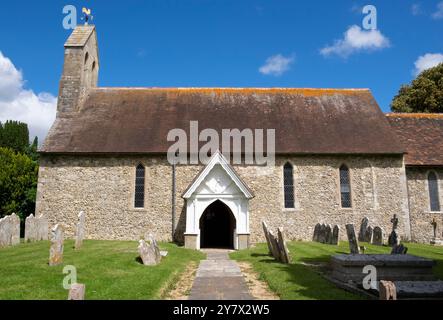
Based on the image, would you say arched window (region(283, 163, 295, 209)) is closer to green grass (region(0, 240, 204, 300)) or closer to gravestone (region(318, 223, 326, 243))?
gravestone (region(318, 223, 326, 243))

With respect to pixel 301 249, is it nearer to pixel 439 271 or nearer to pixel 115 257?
pixel 439 271

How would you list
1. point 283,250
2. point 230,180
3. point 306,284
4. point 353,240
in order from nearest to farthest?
point 306,284 < point 283,250 < point 353,240 < point 230,180

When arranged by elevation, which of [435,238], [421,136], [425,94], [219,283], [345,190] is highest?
[425,94]

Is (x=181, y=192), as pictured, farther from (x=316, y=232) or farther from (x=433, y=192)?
(x=433, y=192)

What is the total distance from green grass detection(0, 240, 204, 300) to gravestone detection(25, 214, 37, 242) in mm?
4283

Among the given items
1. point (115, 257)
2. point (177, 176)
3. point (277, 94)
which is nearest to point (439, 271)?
point (115, 257)

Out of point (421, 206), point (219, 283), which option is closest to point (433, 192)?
point (421, 206)

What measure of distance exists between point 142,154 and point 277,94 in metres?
10.4

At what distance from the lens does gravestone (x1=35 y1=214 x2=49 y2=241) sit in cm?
1786

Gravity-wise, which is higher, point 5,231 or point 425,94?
point 425,94

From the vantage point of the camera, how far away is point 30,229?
17.3 m

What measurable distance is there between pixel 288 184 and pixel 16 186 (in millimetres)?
22166

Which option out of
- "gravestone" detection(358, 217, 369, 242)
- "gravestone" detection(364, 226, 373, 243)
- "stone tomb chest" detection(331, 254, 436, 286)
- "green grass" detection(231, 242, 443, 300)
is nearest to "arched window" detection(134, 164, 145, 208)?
Result: "green grass" detection(231, 242, 443, 300)

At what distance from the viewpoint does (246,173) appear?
1958cm
